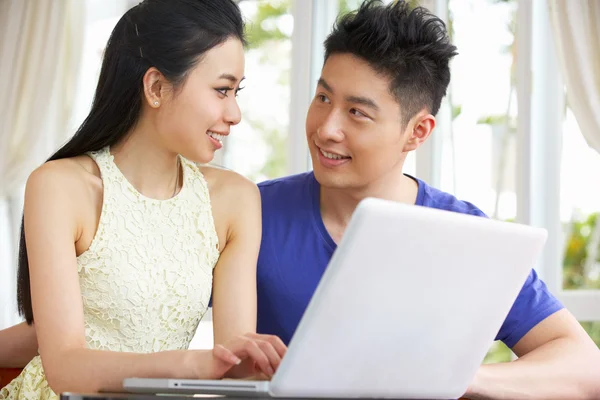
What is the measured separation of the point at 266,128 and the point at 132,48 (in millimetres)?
3137

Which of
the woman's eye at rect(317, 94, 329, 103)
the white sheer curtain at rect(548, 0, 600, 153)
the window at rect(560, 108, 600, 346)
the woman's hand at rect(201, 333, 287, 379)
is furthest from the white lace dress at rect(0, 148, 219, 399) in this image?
the window at rect(560, 108, 600, 346)

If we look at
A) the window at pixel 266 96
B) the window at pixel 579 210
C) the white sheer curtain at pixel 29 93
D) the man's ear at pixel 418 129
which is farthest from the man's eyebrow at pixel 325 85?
the white sheer curtain at pixel 29 93

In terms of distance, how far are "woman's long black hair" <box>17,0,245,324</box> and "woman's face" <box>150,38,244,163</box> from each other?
0.9 inches

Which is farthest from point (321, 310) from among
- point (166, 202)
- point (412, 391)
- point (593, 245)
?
point (593, 245)

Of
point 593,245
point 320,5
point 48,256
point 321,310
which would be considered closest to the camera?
point 321,310

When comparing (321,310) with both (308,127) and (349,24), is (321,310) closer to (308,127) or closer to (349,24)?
(308,127)

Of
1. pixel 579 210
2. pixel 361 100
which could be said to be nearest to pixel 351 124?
pixel 361 100

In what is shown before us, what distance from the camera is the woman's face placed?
179 cm

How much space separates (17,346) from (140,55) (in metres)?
0.78

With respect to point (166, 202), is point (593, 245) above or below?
below

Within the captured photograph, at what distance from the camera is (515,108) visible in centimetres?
414

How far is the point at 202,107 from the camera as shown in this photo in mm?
1785

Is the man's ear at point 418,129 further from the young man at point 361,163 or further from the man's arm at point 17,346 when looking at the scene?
the man's arm at point 17,346

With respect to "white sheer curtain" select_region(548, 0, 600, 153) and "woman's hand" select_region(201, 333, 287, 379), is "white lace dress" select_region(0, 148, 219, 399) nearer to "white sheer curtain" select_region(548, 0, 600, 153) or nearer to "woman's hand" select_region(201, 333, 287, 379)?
"woman's hand" select_region(201, 333, 287, 379)
